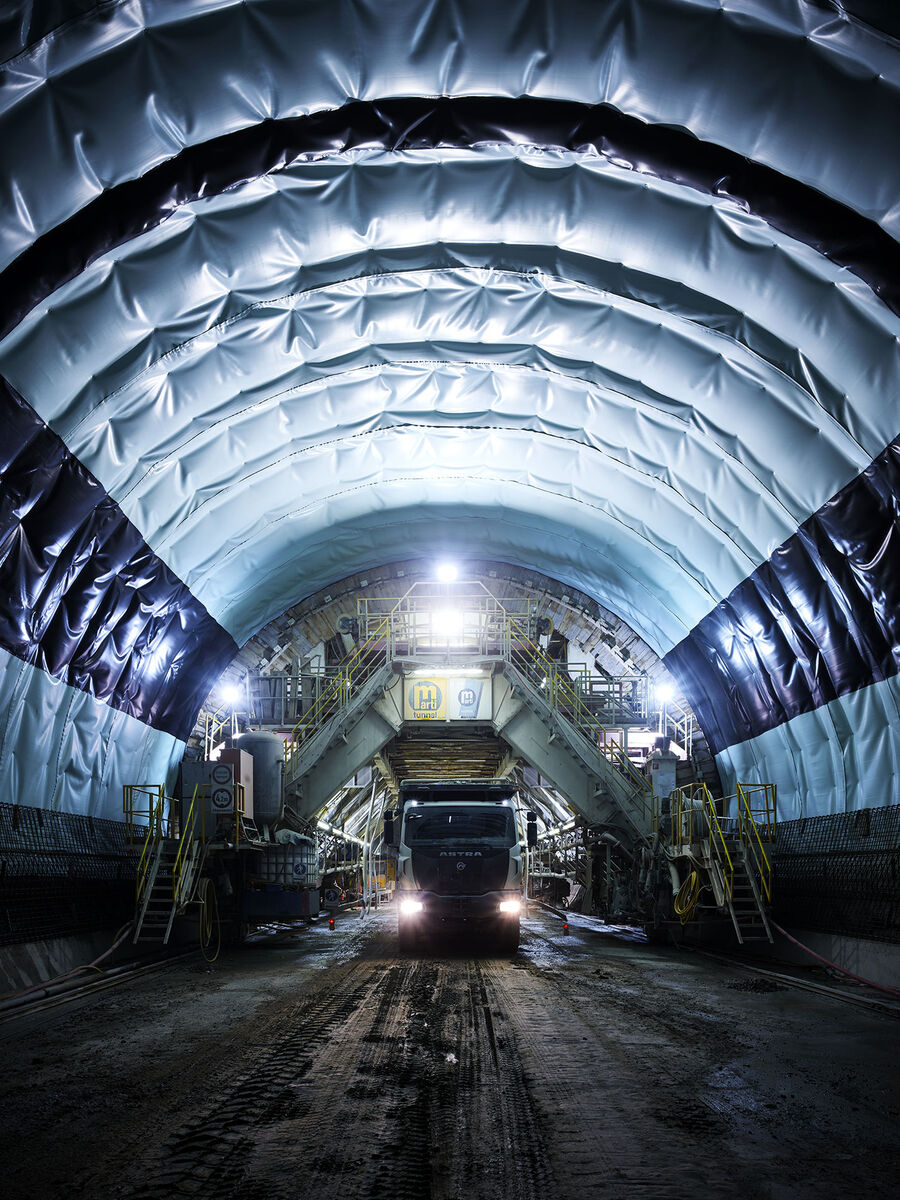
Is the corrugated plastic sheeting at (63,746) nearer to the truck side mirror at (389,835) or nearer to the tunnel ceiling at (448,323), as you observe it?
the tunnel ceiling at (448,323)

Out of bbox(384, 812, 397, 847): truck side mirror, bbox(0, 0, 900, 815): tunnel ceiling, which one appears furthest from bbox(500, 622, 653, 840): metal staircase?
bbox(384, 812, 397, 847): truck side mirror

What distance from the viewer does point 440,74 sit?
388 inches

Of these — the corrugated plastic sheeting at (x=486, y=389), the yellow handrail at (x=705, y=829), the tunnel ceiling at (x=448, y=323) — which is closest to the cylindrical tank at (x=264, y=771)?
the tunnel ceiling at (x=448, y=323)

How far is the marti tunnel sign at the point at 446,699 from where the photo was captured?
2298 cm

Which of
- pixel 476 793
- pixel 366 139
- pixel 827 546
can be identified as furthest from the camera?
pixel 476 793

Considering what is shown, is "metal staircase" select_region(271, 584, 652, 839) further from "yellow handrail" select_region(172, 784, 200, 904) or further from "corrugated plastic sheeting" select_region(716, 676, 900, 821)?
"yellow handrail" select_region(172, 784, 200, 904)

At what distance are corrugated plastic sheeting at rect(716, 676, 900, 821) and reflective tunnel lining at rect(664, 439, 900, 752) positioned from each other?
0.77 ft

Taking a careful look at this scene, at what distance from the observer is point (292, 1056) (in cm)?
752

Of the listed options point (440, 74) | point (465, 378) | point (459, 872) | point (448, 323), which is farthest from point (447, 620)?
point (440, 74)

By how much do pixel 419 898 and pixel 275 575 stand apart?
30.2 ft

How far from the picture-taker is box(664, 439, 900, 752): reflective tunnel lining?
507 inches

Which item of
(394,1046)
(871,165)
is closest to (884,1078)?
(394,1046)

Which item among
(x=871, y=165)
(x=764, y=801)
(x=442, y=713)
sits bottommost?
(x=764, y=801)

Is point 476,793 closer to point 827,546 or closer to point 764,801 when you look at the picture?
point 764,801
